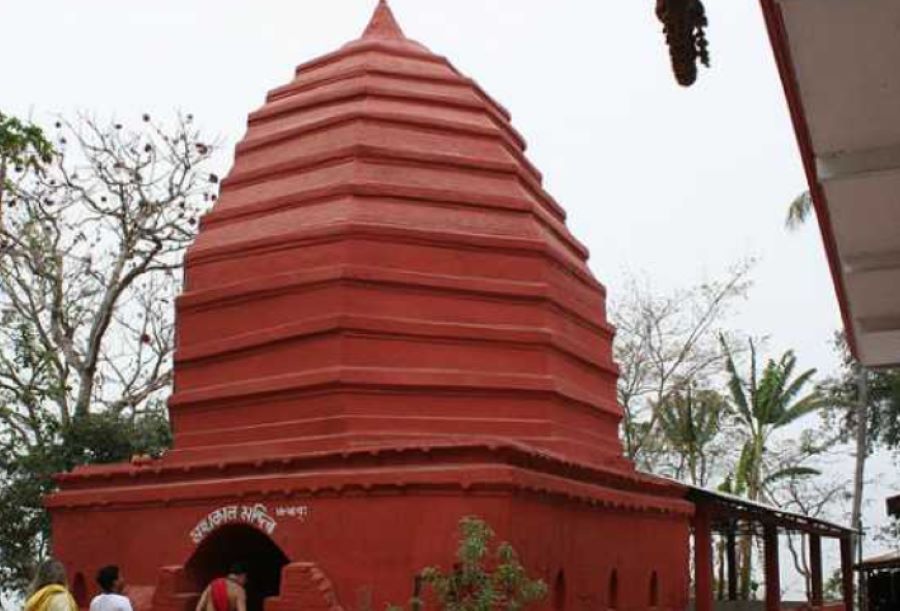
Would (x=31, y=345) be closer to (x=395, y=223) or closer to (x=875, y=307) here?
(x=395, y=223)

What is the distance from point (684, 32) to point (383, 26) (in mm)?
12628

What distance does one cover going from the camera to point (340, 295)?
12000mm

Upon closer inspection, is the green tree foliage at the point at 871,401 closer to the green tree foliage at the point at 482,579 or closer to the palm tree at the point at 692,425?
the palm tree at the point at 692,425

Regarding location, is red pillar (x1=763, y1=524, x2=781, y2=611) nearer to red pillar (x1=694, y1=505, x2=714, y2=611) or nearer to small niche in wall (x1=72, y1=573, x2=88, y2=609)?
red pillar (x1=694, y1=505, x2=714, y2=611)

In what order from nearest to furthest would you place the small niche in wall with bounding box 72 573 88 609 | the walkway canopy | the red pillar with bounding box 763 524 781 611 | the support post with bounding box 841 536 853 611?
the small niche in wall with bounding box 72 573 88 609 → the walkway canopy → the red pillar with bounding box 763 524 781 611 → the support post with bounding box 841 536 853 611

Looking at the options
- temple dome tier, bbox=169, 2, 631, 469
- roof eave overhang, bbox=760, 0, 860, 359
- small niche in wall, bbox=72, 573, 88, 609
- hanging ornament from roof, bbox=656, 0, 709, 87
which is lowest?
small niche in wall, bbox=72, 573, 88, 609

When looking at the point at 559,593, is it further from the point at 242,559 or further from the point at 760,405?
the point at 760,405

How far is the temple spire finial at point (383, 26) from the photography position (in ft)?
48.8

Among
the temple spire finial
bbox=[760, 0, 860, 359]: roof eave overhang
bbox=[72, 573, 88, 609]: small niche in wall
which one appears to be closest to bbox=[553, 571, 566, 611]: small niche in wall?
bbox=[72, 573, 88, 609]: small niche in wall

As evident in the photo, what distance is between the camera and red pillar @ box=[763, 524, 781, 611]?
17969 mm

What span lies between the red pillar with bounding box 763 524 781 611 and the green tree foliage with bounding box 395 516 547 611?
30.4 feet

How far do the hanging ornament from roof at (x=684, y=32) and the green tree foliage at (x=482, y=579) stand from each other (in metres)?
6.92

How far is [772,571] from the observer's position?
18.3 meters

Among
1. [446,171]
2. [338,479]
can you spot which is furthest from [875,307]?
[446,171]
